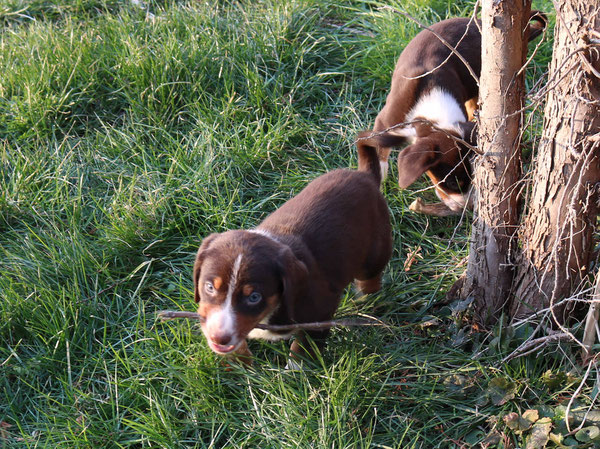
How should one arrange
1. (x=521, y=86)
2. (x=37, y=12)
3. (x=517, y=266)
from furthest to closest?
(x=37, y=12)
(x=517, y=266)
(x=521, y=86)

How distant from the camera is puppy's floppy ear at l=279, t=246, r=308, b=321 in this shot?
2.93m

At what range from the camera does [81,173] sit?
448 centimetres

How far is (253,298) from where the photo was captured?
9.57ft

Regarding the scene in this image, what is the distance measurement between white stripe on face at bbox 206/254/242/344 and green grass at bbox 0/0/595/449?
36cm

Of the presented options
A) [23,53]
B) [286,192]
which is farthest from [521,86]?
[23,53]

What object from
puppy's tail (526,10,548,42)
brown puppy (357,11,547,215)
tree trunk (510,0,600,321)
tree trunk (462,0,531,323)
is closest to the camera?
tree trunk (510,0,600,321)

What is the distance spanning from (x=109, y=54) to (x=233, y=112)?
1.05 m

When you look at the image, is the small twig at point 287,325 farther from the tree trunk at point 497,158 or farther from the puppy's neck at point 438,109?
the puppy's neck at point 438,109

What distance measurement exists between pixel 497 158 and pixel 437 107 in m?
1.59

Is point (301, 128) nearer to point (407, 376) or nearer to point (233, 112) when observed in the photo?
point (233, 112)

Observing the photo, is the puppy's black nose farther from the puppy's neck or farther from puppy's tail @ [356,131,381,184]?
the puppy's neck

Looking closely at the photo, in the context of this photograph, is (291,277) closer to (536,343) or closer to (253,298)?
(253,298)

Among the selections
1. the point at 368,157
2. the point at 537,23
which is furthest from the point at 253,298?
the point at 537,23

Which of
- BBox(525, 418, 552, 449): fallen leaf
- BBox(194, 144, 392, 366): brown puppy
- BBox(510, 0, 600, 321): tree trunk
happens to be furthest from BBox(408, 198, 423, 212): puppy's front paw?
BBox(525, 418, 552, 449): fallen leaf
